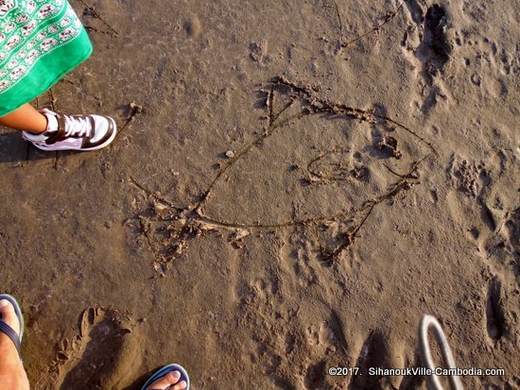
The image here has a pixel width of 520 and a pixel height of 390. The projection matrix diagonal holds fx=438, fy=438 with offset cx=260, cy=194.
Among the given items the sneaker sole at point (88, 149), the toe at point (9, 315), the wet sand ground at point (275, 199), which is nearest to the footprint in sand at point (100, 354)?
the wet sand ground at point (275, 199)

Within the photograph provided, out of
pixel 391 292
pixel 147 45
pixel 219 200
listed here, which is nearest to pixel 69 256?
pixel 219 200

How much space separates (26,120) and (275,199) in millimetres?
1223

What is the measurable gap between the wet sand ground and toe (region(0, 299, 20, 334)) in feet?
0.28

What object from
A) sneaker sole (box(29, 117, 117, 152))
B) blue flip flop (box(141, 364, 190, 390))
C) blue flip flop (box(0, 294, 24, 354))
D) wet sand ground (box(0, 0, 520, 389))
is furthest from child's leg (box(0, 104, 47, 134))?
blue flip flop (box(141, 364, 190, 390))

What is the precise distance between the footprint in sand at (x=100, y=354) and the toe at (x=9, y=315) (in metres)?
0.25

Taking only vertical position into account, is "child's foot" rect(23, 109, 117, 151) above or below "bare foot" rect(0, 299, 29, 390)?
above

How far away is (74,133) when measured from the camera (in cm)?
219

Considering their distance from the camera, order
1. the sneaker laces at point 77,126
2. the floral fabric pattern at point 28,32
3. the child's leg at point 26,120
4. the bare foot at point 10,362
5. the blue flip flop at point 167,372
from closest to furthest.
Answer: the floral fabric pattern at point 28,32, the child's leg at point 26,120, the bare foot at point 10,362, the blue flip flop at point 167,372, the sneaker laces at point 77,126

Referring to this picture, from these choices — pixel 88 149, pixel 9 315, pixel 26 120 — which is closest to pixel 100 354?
pixel 9 315

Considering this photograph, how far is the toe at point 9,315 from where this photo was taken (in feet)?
6.62

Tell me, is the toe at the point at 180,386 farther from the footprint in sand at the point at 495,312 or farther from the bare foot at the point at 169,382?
the footprint in sand at the point at 495,312

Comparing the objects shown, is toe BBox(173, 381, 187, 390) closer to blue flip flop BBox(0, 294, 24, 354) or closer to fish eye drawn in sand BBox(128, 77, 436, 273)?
fish eye drawn in sand BBox(128, 77, 436, 273)

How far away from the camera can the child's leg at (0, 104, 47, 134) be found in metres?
1.82

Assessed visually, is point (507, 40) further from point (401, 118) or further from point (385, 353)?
point (385, 353)
